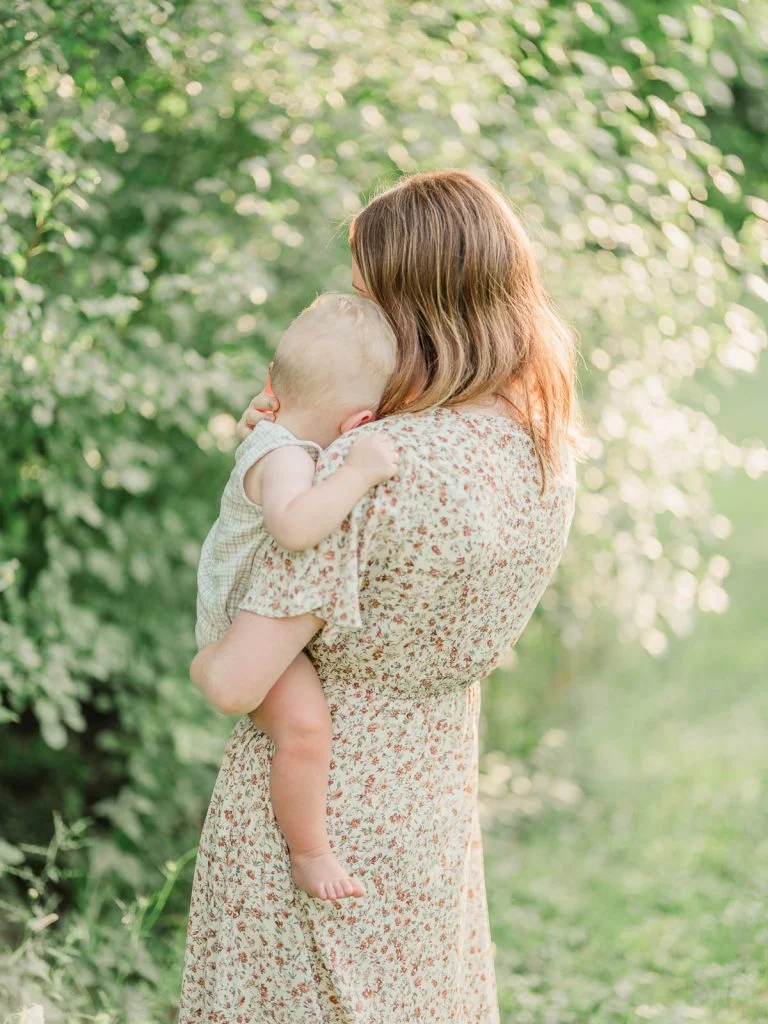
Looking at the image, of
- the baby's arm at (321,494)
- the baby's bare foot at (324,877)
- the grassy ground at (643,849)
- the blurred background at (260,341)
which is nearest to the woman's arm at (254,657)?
the baby's arm at (321,494)

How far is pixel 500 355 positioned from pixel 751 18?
6.24 feet

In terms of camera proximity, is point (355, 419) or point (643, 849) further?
point (643, 849)

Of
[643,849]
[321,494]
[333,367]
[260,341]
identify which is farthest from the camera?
[643,849]

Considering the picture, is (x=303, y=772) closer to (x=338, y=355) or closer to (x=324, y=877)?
(x=324, y=877)

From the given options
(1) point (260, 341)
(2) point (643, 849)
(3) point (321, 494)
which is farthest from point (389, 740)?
(2) point (643, 849)

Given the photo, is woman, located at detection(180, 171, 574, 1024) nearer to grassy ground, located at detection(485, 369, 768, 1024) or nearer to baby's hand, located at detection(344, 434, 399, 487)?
baby's hand, located at detection(344, 434, 399, 487)

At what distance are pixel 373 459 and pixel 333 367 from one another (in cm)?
17

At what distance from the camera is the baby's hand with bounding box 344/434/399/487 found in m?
1.56

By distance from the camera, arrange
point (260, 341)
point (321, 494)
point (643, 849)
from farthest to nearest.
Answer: point (643, 849)
point (260, 341)
point (321, 494)

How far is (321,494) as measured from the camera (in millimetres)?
1553

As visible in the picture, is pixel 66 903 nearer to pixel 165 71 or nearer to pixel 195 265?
pixel 195 265

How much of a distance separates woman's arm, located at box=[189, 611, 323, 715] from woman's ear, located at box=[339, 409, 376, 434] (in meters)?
0.28

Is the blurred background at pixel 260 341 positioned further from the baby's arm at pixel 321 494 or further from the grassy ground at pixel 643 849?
the baby's arm at pixel 321 494

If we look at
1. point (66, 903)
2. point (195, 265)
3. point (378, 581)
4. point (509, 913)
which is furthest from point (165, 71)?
point (509, 913)
